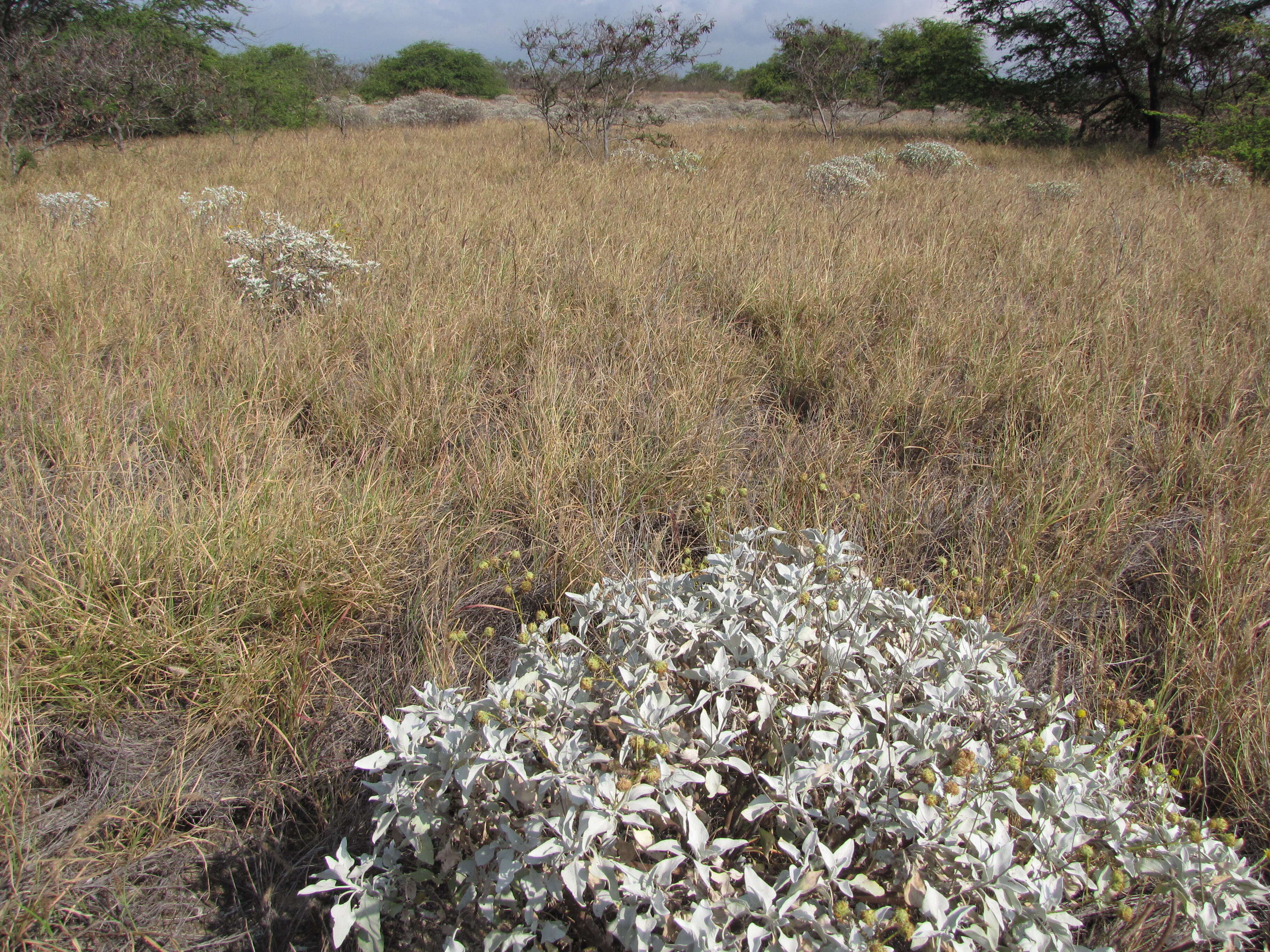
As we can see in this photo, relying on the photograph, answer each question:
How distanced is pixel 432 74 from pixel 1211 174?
27.2 meters

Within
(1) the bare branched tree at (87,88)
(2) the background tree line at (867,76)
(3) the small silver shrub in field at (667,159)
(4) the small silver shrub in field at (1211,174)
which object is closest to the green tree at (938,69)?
(2) the background tree line at (867,76)

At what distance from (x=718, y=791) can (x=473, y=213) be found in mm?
5131

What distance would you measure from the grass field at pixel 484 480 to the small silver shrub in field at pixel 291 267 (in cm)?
17

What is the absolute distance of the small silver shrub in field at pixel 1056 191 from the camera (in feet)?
22.9

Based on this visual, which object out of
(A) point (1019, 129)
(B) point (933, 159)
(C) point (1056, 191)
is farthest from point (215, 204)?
(A) point (1019, 129)

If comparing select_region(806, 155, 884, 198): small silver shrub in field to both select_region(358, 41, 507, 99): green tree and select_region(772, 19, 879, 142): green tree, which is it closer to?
select_region(772, 19, 879, 142): green tree

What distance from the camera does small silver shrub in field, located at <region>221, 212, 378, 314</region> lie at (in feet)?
12.7

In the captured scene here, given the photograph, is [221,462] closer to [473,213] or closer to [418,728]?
[418,728]

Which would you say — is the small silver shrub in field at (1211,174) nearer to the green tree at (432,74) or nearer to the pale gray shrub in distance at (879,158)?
the pale gray shrub in distance at (879,158)

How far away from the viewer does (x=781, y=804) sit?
1222 millimetres

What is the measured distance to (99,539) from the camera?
6.23ft

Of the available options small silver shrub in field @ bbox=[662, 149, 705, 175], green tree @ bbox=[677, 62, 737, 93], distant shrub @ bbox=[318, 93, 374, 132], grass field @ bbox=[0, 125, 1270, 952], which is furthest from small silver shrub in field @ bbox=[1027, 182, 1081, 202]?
green tree @ bbox=[677, 62, 737, 93]

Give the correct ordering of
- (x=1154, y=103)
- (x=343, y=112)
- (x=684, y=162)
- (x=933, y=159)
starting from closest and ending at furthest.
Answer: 1. (x=684, y=162)
2. (x=933, y=159)
3. (x=1154, y=103)
4. (x=343, y=112)

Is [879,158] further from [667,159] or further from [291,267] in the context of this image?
[291,267]
